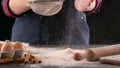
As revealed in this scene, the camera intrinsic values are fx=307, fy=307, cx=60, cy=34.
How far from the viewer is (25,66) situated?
103cm

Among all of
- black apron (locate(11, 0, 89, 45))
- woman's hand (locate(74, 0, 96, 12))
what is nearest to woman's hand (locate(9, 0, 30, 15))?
black apron (locate(11, 0, 89, 45))

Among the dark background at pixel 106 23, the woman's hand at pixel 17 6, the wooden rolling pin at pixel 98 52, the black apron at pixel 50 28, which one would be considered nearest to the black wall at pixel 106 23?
the dark background at pixel 106 23

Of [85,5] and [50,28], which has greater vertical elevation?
[85,5]

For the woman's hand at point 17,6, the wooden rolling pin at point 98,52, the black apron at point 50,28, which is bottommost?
the wooden rolling pin at point 98,52

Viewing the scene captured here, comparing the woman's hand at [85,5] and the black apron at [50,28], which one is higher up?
the woman's hand at [85,5]

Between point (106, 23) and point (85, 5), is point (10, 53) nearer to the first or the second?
point (85, 5)

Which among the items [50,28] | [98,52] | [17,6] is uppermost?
[17,6]

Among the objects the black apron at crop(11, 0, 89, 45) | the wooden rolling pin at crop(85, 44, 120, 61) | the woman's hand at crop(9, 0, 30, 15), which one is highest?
the woman's hand at crop(9, 0, 30, 15)

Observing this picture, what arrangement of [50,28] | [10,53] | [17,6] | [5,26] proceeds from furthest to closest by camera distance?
[5,26], [50,28], [17,6], [10,53]

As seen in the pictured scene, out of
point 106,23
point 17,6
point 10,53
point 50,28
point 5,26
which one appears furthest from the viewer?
point 106,23

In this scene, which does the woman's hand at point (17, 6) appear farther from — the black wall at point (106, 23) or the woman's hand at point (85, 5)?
the black wall at point (106, 23)

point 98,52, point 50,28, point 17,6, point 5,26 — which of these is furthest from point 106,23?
point 98,52

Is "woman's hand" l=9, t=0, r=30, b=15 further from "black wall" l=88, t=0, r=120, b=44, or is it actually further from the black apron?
"black wall" l=88, t=0, r=120, b=44

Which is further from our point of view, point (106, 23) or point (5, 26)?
point (106, 23)
